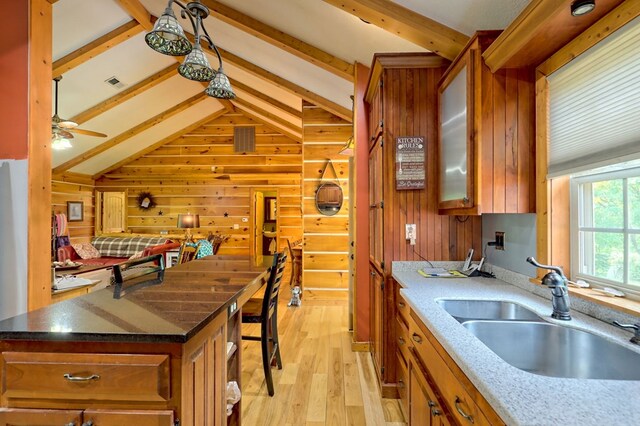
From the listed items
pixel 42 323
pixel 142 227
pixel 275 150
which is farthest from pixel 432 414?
pixel 142 227

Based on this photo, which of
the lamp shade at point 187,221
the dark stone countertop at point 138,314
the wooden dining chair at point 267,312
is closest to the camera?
the dark stone countertop at point 138,314

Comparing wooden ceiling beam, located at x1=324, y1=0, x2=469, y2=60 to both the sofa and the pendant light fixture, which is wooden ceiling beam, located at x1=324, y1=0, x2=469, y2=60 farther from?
the sofa

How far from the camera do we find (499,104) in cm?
167

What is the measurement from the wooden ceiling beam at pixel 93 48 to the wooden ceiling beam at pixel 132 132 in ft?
8.17

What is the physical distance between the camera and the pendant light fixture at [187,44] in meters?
1.69

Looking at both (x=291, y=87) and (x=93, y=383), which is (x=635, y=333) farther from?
(x=291, y=87)

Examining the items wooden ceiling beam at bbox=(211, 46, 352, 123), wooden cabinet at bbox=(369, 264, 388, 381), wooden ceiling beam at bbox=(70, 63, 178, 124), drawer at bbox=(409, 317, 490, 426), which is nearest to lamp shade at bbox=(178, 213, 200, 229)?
wooden ceiling beam at bbox=(70, 63, 178, 124)

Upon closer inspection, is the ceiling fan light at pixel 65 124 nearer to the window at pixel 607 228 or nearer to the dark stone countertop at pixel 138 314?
the dark stone countertop at pixel 138 314

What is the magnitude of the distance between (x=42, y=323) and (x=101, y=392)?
324 millimetres

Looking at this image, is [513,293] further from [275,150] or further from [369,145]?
[275,150]

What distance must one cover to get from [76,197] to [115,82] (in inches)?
151

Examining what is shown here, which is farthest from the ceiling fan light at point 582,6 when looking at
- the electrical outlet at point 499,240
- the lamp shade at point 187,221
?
the lamp shade at point 187,221

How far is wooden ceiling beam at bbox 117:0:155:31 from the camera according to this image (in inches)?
147

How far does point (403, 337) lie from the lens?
6.26ft
